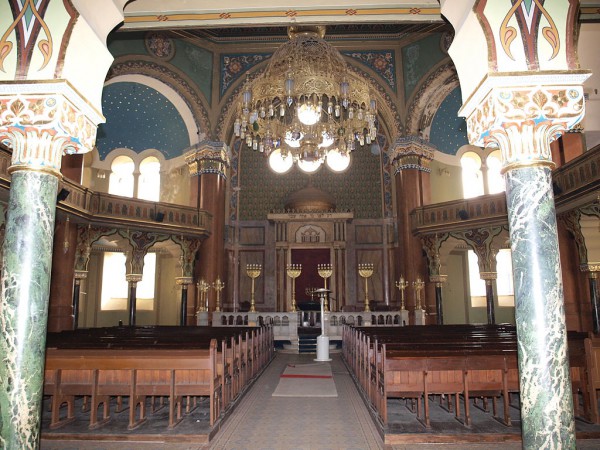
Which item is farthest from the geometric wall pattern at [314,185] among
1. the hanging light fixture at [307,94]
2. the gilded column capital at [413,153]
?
the hanging light fixture at [307,94]

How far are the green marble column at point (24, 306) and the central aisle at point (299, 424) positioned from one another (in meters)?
1.99

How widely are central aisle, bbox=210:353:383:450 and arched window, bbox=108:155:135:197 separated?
13006 millimetres

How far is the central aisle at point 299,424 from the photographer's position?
5262 millimetres

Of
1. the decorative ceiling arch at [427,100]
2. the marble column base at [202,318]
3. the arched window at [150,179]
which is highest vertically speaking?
the decorative ceiling arch at [427,100]

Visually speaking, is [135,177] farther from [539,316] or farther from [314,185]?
[539,316]

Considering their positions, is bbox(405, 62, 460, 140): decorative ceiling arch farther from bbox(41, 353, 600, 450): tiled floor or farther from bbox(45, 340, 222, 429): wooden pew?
bbox(45, 340, 222, 429): wooden pew

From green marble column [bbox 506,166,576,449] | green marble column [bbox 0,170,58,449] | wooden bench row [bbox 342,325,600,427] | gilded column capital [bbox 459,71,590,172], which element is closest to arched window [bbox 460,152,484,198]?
wooden bench row [bbox 342,325,600,427]

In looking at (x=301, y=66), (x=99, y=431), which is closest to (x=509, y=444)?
(x=99, y=431)

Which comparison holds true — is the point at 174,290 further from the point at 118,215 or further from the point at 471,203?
the point at 471,203

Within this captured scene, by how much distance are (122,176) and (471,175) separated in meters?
14.7

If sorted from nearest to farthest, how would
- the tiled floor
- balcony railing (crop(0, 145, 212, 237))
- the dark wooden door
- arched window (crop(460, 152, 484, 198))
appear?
the tiled floor
balcony railing (crop(0, 145, 212, 237))
arched window (crop(460, 152, 484, 198))
the dark wooden door

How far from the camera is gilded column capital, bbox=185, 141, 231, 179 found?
59.8 feet

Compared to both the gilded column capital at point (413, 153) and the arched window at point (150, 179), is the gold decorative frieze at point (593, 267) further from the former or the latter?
the arched window at point (150, 179)

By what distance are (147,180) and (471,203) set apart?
12.9m
